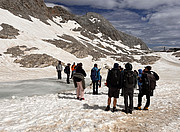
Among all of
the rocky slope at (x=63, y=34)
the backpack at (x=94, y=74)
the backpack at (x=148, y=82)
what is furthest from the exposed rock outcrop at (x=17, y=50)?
the backpack at (x=148, y=82)

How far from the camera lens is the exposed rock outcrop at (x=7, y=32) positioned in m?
31.6

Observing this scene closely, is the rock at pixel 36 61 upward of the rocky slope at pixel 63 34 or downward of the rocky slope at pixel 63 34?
downward

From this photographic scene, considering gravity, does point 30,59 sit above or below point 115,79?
above

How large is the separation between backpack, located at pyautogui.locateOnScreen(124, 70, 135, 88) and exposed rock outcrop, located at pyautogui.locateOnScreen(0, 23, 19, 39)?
3323 cm

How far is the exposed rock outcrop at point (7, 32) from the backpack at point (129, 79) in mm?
33226

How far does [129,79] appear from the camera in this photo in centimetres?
585

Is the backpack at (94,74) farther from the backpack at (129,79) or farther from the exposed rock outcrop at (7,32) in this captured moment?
the exposed rock outcrop at (7,32)

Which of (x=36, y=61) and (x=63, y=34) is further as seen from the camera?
(x=63, y=34)

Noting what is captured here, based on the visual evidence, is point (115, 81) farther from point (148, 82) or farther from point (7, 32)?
point (7, 32)

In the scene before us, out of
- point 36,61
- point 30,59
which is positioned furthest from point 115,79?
point 30,59

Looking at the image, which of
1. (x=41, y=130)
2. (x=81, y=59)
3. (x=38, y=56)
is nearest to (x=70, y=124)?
(x=41, y=130)

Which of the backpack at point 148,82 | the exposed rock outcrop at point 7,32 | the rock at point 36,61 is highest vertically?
the exposed rock outcrop at point 7,32

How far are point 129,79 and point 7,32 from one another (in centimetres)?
3518

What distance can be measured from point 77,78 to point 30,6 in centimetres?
6483
